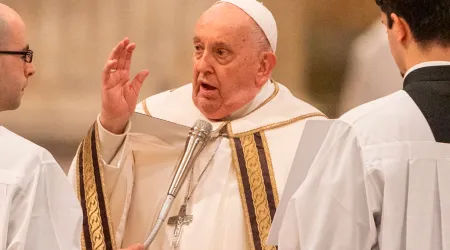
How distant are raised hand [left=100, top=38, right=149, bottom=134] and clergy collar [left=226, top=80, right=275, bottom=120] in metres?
0.51

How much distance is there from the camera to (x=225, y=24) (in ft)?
11.6

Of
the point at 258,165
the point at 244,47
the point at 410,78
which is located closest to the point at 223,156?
the point at 258,165

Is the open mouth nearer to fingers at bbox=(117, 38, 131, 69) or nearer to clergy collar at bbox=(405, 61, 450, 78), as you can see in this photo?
fingers at bbox=(117, 38, 131, 69)

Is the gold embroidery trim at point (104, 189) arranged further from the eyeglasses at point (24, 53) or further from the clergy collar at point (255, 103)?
the eyeglasses at point (24, 53)

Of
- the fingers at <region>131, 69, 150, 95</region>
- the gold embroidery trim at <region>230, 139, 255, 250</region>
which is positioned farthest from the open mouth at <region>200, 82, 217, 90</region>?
the fingers at <region>131, 69, 150, 95</region>

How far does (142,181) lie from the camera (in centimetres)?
350

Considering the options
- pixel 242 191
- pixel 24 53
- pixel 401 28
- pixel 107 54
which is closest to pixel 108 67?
pixel 24 53

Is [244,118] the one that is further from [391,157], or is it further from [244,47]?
[391,157]

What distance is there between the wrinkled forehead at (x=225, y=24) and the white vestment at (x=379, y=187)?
144cm

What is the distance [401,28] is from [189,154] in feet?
4.68

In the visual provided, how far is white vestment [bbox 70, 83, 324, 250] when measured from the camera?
336 centimetres

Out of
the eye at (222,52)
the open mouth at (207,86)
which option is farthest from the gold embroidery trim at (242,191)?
the eye at (222,52)

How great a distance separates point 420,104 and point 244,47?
4.97 ft

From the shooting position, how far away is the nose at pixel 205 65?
3.52 metres
